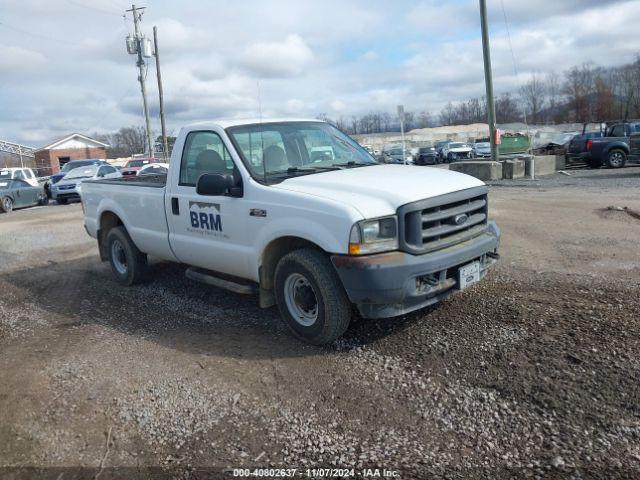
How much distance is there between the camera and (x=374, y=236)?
4141mm

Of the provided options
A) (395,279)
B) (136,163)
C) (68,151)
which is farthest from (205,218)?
(68,151)

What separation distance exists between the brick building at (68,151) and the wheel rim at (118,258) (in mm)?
59511

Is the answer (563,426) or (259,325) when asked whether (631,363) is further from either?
(259,325)

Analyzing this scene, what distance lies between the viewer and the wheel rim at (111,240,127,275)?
7320mm

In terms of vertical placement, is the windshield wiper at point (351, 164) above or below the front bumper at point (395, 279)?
above

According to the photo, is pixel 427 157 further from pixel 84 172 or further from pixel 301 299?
pixel 301 299

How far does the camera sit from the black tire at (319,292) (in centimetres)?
433

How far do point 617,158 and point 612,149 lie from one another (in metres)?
0.43

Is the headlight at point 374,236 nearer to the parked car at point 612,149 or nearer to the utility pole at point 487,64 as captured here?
the utility pole at point 487,64

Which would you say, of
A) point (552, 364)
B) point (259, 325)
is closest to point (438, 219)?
point (552, 364)

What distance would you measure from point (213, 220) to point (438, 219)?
221 cm

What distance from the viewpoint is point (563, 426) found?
128 inches

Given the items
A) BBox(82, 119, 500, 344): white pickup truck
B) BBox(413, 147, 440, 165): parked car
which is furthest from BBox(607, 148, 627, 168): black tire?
BBox(413, 147, 440, 165): parked car

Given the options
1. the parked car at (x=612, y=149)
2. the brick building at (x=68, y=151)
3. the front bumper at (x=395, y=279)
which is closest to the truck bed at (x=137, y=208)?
the front bumper at (x=395, y=279)
